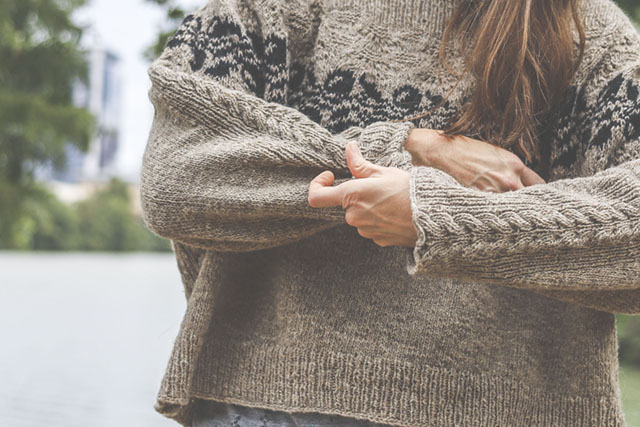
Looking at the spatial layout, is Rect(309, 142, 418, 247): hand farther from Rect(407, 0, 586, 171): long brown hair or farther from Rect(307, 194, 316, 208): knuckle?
Rect(407, 0, 586, 171): long brown hair

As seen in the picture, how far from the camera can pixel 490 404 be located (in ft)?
3.96

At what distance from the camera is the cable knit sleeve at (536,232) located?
100 cm

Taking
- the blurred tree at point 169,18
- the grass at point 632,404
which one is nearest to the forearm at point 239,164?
the blurred tree at point 169,18

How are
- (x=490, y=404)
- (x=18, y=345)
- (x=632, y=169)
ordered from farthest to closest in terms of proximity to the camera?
(x=18, y=345), (x=490, y=404), (x=632, y=169)

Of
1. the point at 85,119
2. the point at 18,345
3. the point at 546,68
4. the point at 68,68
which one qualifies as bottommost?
the point at 18,345

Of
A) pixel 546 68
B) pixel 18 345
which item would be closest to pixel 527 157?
pixel 546 68

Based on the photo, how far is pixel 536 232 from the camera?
3.36ft

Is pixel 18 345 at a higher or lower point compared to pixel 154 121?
lower

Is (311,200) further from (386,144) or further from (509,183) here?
(509,183)

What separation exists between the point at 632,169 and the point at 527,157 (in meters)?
0.19

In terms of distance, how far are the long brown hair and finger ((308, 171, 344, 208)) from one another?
224mm

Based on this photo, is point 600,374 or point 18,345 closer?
point 600,374

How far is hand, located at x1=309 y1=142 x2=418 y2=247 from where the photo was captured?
1018mm

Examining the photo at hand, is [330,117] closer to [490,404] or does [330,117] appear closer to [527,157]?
[527,157]
